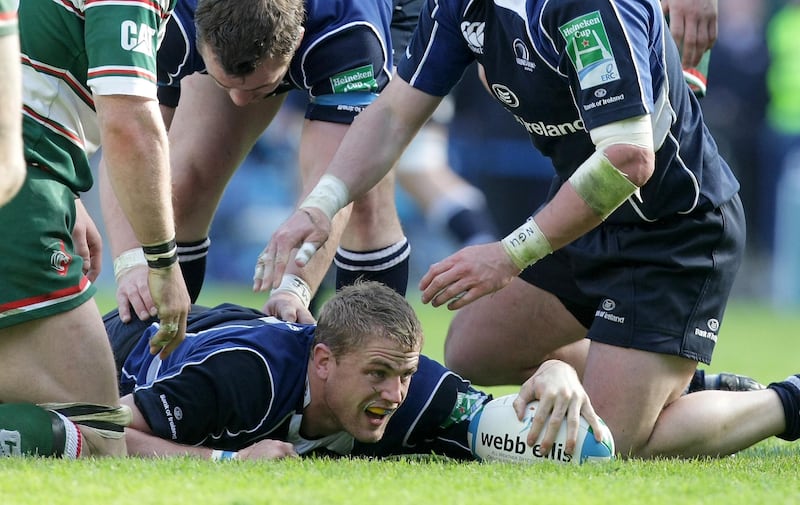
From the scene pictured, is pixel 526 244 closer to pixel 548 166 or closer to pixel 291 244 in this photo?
pixel 291 244

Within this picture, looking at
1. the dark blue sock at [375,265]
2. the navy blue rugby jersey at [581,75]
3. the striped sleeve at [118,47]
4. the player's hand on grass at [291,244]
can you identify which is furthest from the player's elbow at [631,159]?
the dark blue sock at [375,265]

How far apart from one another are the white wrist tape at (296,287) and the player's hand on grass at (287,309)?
3cm

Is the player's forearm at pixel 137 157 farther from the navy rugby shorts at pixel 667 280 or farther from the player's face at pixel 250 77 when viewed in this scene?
the navy rugby shorts at pixel 667 280

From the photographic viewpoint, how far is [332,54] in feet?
17.5

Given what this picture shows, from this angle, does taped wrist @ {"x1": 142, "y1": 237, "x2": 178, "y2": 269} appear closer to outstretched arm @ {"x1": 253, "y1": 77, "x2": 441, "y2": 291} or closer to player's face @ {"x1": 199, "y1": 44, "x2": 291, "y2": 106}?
outstretched arm @ {"x1": 253, "y1": 77, "x2": 441, "y2": 291}

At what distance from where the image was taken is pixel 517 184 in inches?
539

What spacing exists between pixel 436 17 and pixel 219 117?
4.47 feet

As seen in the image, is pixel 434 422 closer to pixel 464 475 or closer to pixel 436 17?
pixel 464 475

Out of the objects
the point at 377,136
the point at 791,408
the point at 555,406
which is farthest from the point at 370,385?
the point at 791,408

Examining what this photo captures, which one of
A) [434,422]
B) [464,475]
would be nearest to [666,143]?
[434,422]

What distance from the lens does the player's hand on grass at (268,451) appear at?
158 inches

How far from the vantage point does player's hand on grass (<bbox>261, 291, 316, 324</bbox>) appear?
5086mm

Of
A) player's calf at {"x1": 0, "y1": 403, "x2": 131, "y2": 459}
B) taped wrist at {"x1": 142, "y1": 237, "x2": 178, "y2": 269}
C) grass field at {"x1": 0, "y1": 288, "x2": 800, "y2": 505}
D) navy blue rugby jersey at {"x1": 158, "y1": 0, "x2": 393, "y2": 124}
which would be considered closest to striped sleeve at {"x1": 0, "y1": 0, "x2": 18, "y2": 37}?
taped wrist at {"x1": 142, "y1": 237, "x2": 178, "y2": 269}

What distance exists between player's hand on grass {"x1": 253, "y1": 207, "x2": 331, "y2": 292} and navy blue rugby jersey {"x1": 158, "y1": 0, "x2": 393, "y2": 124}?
2.79ft
